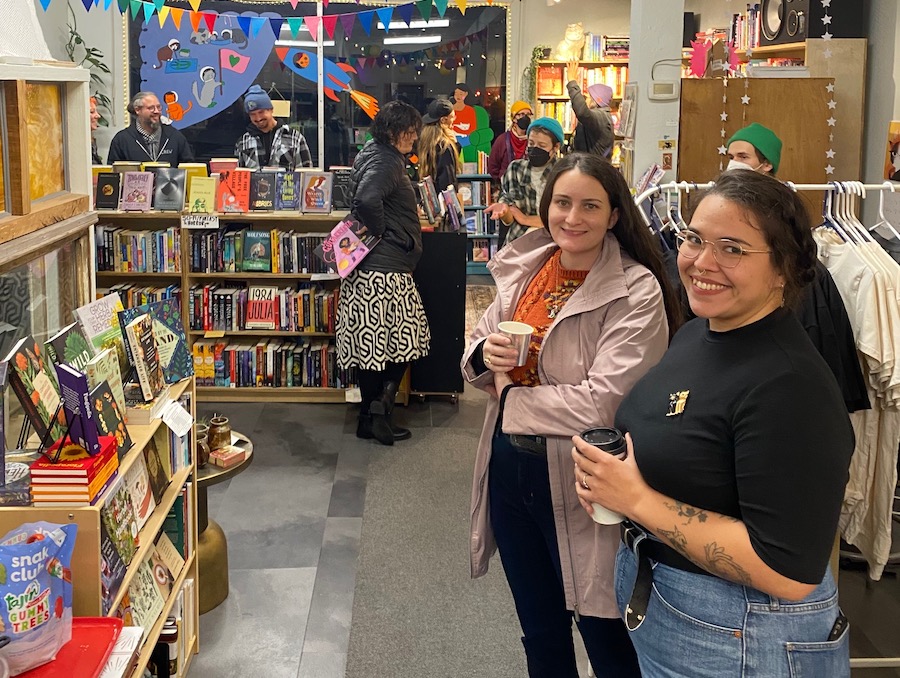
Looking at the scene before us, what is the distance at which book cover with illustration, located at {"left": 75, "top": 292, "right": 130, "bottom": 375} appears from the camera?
2.44 m

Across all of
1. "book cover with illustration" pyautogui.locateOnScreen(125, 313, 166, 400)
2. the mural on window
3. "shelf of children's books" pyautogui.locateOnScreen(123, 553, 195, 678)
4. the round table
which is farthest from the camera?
the mural on window

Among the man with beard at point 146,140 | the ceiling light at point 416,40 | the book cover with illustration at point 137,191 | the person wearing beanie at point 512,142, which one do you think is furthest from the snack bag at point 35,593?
the ceiling light at point 416,40

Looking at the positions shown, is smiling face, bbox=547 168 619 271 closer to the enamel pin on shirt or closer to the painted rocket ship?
the enamel pin on shirt

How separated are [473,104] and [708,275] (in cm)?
905

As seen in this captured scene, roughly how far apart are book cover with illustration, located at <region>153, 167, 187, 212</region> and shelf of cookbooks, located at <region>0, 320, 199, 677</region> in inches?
117

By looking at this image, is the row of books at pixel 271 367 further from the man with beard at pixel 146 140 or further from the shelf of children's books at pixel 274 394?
the man with beard at pixel 146 140

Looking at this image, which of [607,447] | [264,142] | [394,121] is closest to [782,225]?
[607,447]

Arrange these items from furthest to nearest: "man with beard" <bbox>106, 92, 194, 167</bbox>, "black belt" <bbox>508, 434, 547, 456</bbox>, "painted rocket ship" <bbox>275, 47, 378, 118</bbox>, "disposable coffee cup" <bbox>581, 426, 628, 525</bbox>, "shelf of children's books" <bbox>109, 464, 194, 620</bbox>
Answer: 1. "painted rocket ship" <bbox>275, 47, 378, 118</bbox>
2. "man with beard" <bbox>106, 92, 194, 167</bbox>
3. "shelf of children's books" <bbox>109, 464, 194, 620</bbox>
4. "black belt" <bbox>508, 434, 547, 456</bbox>
5. "disposable coffee cup" <bbox>581, 426, 628, 525</bbox>

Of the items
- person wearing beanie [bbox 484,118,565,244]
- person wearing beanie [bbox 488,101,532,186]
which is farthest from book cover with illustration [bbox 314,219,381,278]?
person wearing beanie [bbox 488,101,532,186]

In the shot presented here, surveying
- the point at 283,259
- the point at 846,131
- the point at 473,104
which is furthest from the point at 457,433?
the point at 473,104

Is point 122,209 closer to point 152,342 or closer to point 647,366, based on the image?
point 152,342

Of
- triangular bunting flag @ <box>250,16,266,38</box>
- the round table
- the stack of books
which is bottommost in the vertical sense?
the round table

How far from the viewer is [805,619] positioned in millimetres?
1553

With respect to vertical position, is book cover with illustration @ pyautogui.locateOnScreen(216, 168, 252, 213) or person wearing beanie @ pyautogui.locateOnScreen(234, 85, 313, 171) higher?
person wearing beanie @ pyautogui.locateOnScreen(234, 85, 313, 171)
